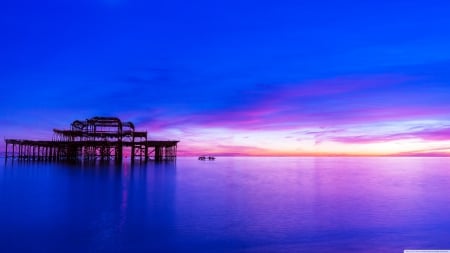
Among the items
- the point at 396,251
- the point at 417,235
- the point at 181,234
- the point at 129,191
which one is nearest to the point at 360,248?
the point at 396,251

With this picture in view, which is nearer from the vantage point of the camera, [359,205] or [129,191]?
[359,205]

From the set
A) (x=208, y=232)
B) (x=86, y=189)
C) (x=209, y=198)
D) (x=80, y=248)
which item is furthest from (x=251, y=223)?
(x=86, y=189)

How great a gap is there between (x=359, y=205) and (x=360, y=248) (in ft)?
40.0

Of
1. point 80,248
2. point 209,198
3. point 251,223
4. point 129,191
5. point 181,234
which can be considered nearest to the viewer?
point 80,248

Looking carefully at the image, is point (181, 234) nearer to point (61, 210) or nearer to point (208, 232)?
point (208, 232)

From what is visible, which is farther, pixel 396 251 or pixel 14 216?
pixel 14 216

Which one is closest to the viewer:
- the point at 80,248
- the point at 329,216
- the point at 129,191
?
the point at 80,248

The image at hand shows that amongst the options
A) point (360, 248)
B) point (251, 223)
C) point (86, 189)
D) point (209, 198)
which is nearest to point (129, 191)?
point (86, 189)

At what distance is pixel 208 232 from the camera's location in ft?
56.9

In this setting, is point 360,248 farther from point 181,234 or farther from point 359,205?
point 359,205

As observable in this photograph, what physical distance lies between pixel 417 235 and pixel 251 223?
24.9ft

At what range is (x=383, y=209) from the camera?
25.0 meters

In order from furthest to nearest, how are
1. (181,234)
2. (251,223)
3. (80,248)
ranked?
(251,223)
(181,234)
(80,248)

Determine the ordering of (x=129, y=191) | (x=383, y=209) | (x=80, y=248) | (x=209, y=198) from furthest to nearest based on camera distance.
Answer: (x=129, y=191) → (x=209, y=198) → (x=383, y=209) → (x=80, y=248)
